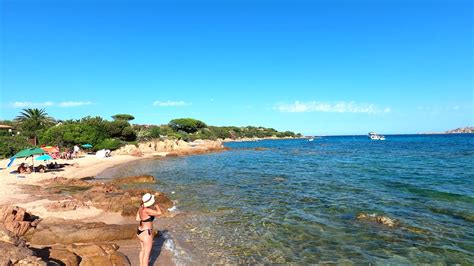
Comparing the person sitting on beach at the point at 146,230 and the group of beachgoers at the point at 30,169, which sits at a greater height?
the person sitting on beach at the point at 146,230

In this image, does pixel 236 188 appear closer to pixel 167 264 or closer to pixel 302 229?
pixel 302 229

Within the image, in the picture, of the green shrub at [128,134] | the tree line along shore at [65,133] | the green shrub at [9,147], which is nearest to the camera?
the green shrub at [9,147]

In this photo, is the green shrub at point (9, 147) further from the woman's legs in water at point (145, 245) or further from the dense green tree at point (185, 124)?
the dense green tree at point (185, 124)

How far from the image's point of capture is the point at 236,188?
18.3m

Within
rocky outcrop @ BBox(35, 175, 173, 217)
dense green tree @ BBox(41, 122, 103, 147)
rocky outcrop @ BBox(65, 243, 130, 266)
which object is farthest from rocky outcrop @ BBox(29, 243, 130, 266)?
dense green tree @ BBox(41, 122, 103, 147)

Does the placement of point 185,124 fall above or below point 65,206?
above

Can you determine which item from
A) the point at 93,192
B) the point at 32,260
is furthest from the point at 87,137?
the point at 32,260

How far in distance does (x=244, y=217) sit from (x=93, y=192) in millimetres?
8444

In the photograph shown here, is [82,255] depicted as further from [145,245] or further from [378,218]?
[378,218]

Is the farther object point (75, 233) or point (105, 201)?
point (105, 201)

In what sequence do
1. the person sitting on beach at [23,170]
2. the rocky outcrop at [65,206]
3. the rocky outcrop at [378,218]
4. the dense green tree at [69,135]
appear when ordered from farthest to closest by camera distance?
the dense green tree at [69,135] < the person sitting on beach at [23,170] < the rocky outcrop at [65,206] < the rocky outcrop at [378,218]

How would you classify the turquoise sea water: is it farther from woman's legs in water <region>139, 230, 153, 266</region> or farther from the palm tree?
the palm tree

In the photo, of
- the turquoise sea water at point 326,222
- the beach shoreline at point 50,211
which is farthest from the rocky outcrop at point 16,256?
the turquoise sea water at point 326,222

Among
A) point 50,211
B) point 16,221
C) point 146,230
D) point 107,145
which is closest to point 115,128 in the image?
point 107,145
